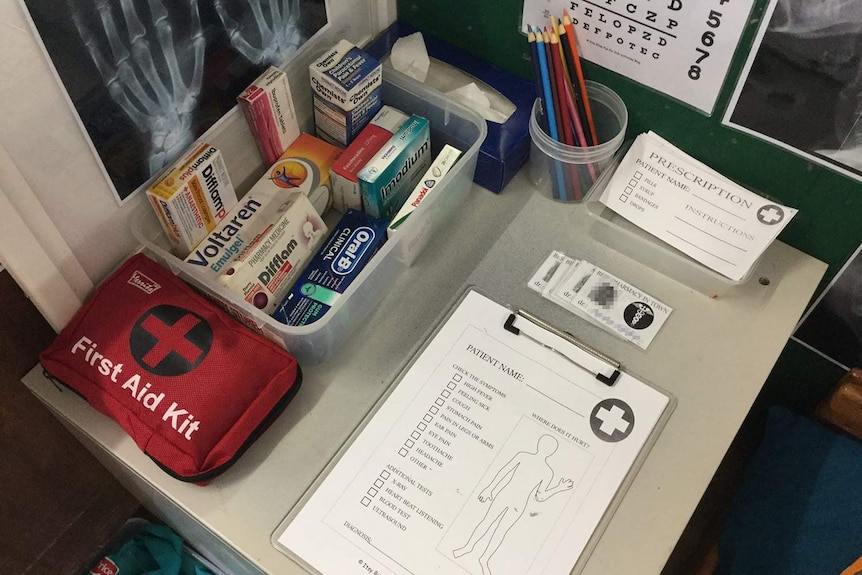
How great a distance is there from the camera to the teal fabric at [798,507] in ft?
2.69

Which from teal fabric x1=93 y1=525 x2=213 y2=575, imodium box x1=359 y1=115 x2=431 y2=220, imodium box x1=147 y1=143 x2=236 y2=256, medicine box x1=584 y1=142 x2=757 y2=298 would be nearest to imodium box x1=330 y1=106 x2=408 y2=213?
imodium box x1=359 y1=115 x2=431 y2=220

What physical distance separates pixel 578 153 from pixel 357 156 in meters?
0.23

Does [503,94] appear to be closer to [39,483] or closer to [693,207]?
[693,207]

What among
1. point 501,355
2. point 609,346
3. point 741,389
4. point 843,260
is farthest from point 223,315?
point 843,260

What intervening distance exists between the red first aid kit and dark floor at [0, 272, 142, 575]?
0.16 feet

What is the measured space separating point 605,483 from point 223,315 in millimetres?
384

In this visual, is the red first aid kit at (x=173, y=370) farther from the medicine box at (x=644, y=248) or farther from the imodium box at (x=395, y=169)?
the medicine box at (x=644, y=248)

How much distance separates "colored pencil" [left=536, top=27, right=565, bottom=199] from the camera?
2.37ft

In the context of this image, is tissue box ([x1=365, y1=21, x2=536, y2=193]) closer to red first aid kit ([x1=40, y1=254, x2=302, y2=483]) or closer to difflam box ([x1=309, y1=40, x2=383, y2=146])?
difflam box ([x1=309, y1=40, x2=383, y2=146])

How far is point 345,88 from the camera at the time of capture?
2.44 ft

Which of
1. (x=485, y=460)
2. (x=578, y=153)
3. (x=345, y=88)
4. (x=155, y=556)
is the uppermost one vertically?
(x=578, y=153)

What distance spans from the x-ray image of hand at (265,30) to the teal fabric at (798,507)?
2.53 ft

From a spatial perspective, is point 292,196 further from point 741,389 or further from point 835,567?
point 835,567

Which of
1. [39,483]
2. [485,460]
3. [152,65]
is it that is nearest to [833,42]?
[485,460]
